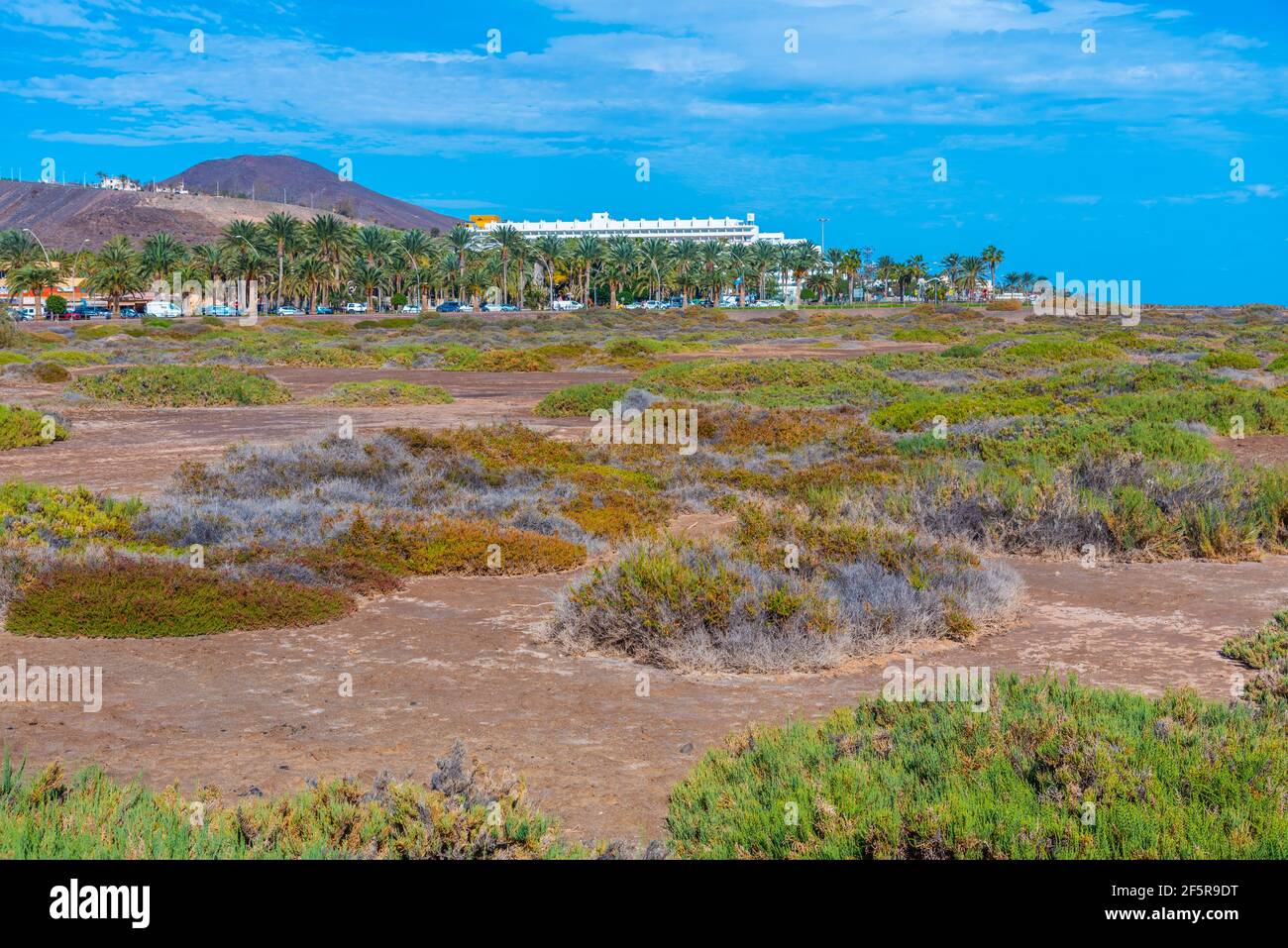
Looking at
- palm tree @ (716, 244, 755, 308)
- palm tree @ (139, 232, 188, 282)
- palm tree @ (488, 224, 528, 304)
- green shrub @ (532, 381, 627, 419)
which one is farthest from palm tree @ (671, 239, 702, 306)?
green shrub @ (532, 381, 627, 419)

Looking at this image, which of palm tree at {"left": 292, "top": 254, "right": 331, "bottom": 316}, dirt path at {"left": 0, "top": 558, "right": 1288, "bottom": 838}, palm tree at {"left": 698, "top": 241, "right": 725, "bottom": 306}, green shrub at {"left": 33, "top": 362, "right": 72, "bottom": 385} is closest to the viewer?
dirt path at {"left": 0, "top": 558, "right": 1288, "bottom": 838}

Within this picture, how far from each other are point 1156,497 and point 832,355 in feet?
122

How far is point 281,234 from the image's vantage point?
96.1 m

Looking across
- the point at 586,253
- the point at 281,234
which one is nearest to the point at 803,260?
the point at 586,253

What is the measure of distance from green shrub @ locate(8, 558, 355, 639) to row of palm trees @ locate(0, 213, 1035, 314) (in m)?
90.4

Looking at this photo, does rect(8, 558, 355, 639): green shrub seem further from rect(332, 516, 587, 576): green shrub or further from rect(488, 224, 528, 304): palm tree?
rect(488, 224, 528, 304): palm tree

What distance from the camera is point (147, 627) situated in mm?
9023

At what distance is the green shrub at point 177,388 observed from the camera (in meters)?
30.1

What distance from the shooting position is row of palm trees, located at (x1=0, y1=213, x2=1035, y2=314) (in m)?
97.4

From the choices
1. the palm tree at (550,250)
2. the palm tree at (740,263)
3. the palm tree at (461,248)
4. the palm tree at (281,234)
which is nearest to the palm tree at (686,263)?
the palm tree at (740,263)

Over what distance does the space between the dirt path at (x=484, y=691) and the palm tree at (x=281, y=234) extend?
90.7 metres

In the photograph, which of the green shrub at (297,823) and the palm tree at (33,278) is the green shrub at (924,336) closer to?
the green shrub at (297,823)

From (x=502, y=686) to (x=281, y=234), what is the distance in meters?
95.9
